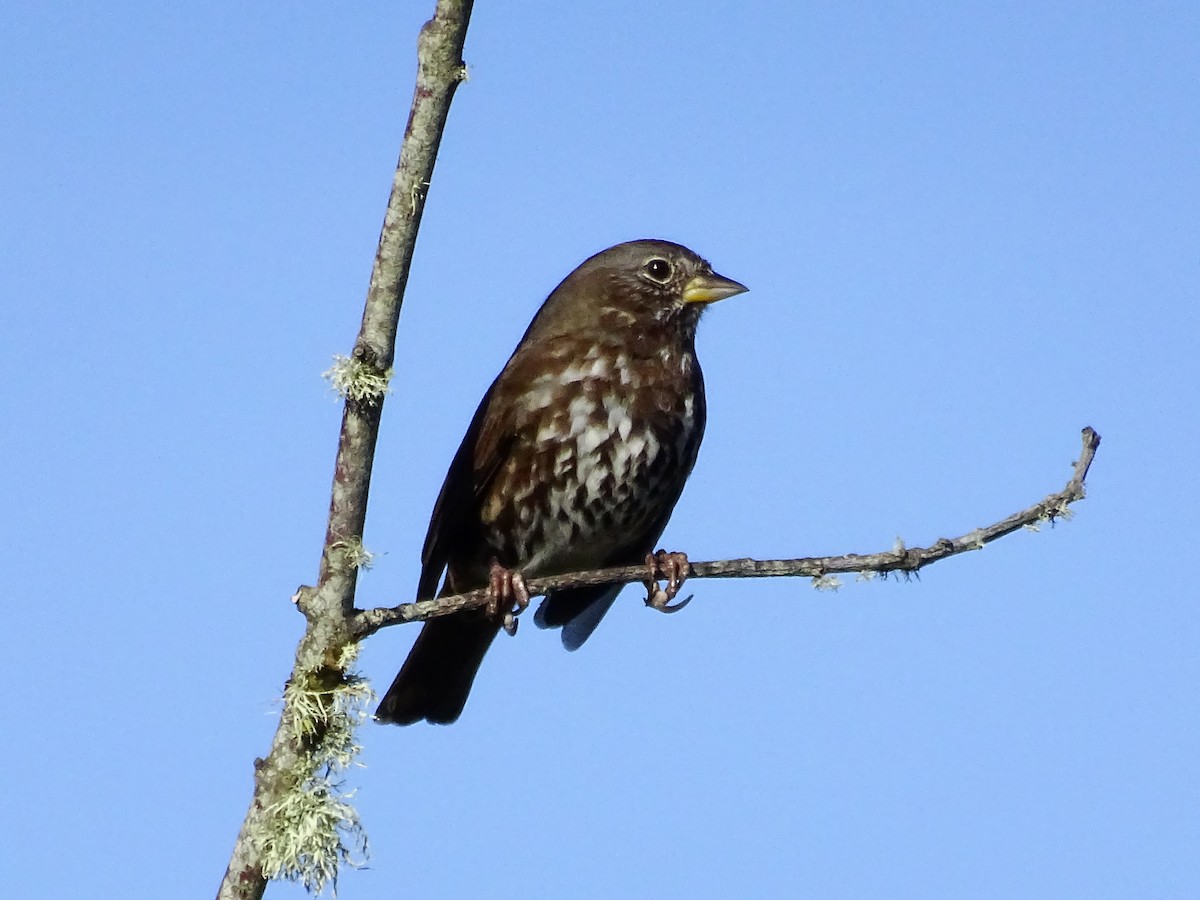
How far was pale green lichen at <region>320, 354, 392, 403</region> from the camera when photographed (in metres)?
3.99

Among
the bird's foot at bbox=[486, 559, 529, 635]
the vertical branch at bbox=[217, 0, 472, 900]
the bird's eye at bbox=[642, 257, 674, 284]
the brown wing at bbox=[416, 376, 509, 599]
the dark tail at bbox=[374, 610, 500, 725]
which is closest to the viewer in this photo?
the vertical branch at bbox=[217, 0, 472, 900]

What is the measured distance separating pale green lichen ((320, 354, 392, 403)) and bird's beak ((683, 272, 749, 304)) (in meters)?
3.08

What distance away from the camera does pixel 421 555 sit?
6504 mm

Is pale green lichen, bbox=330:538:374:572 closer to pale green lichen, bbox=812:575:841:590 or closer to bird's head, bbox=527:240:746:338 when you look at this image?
pale green lichen, bbox=812:575:841:590

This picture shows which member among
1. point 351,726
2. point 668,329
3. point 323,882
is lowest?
point 323,882

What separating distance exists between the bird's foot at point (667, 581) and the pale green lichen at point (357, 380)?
200cm

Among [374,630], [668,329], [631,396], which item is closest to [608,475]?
[631,396]

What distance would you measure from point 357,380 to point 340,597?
2.05 ft

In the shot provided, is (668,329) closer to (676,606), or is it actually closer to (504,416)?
(504,416)

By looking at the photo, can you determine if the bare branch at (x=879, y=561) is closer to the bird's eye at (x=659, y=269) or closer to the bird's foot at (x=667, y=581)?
the bird's foot at (x=667, y=581)

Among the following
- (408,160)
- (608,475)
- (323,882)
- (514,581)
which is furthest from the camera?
(608,475)

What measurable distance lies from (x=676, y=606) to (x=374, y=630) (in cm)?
188

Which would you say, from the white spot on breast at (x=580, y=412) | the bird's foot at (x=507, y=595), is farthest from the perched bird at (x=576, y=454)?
the bird's foot at (x=507, y=595)

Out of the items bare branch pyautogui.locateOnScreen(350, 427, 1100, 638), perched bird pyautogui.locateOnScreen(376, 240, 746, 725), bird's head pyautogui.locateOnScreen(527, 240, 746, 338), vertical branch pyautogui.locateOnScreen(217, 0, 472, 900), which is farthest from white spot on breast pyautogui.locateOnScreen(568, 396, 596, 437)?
vertical branch pyautogui.locateOnScreen(217, 0, 472, 900)
